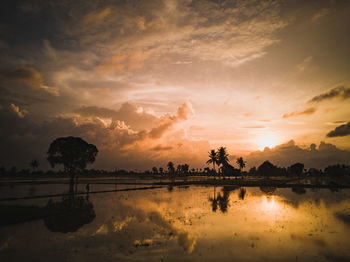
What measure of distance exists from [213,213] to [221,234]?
9149 mm

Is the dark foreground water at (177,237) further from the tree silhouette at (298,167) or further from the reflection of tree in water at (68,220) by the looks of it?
the tree silhouette at (298,167)

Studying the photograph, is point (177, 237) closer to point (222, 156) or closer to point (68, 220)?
point (68, 220)

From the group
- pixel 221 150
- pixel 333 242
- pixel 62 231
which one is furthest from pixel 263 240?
pixel 221 150

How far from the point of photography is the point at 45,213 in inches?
1063

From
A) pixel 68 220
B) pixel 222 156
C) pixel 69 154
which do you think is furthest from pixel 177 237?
pixel 222 156

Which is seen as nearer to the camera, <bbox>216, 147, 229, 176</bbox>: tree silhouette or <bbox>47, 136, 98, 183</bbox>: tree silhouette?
<bbox>47, 136, 98, 183</bbox>: tree silhouette

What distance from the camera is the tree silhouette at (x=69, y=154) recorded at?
6688cm

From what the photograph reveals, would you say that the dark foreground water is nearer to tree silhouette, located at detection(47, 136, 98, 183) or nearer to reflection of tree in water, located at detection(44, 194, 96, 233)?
reflection of tree in water, located at detection(44, 194, 96, 233)

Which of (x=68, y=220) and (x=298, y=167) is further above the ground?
(x=298, y=167)

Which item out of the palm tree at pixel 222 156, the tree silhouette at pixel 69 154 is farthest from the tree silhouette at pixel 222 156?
the tree silhouette at pixel 69 154

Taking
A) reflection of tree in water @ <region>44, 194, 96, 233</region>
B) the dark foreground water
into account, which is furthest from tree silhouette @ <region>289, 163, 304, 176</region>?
reflection of tree in water @ <region>44, 194, 96, 233</region>

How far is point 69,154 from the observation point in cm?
6719

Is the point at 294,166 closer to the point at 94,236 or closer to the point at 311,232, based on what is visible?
the point at 311,232

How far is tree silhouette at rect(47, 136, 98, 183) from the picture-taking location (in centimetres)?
6688
